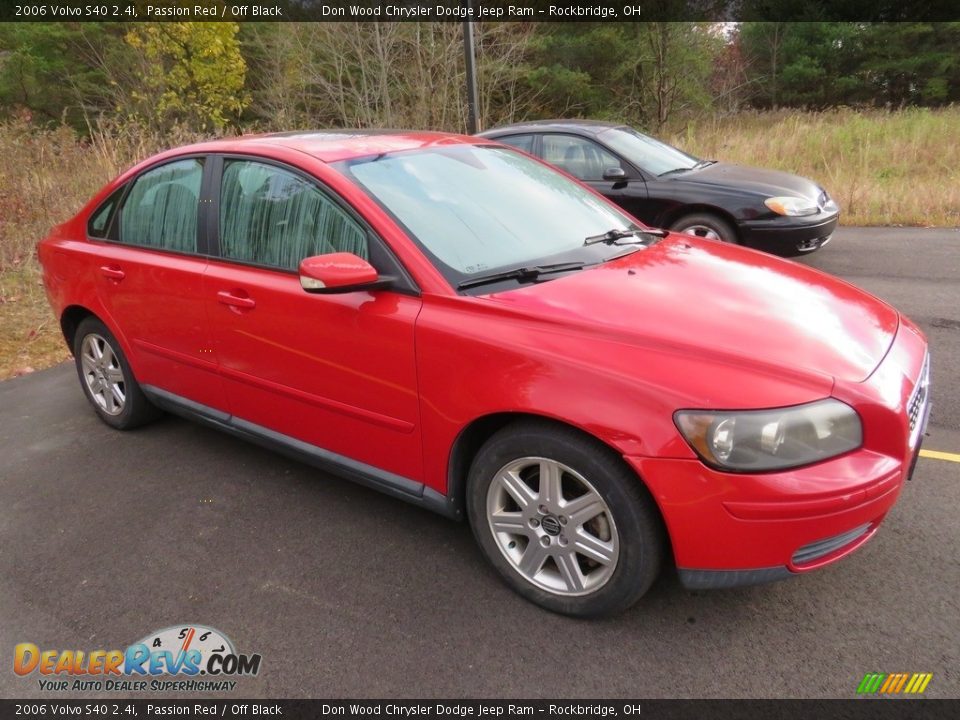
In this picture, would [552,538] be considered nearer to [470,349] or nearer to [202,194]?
[470,349]

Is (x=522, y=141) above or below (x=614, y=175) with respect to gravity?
above

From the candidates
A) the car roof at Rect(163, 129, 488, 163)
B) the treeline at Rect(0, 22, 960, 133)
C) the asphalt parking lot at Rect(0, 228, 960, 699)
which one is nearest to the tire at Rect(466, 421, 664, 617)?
the asphalt parking lot at Rect(0, 228, 960, 699)

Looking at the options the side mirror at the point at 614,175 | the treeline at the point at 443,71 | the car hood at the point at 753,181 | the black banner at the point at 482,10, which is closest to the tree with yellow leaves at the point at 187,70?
the treeline at the point at 443,71

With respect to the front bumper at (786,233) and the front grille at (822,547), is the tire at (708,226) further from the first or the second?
the front grille at (822,547)

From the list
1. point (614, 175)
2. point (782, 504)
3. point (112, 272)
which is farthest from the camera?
point (614, 175)

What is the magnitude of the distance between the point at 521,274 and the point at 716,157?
565 inches

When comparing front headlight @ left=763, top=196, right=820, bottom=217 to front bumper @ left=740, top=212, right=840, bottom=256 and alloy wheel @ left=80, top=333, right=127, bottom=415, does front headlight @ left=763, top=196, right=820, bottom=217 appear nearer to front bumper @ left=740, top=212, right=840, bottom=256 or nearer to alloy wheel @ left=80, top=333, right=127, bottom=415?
front bumper @ left=740, top=212, right=840, bottom=256

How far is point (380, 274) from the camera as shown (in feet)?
9.20

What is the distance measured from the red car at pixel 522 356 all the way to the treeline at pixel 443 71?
1753cm

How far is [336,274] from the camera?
8.71 feet

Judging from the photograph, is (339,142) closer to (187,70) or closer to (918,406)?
(918,406)

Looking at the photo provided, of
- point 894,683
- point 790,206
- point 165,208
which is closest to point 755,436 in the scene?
point 894,683

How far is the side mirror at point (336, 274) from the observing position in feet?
8.71
